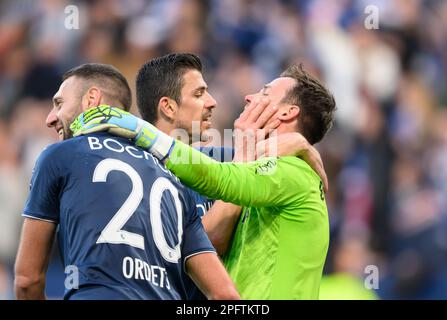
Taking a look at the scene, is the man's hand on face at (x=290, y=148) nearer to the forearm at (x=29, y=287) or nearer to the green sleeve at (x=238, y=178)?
the green sleeve at (x=238, y=178)

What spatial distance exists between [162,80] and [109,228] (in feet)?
5.37

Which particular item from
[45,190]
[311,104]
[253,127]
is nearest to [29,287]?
[45,190]

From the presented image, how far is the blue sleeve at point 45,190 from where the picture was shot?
4.28 m

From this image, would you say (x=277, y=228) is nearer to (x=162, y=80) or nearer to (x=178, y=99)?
(x=178, y=99)

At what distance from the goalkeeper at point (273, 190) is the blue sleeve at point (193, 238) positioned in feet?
0.66

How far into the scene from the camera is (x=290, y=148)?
16.2 ft

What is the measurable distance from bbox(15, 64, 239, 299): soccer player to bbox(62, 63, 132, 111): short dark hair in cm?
38

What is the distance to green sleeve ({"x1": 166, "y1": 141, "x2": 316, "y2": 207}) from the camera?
451cm

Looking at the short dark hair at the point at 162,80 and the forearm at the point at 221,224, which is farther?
the short dark hair at the point at 162,80

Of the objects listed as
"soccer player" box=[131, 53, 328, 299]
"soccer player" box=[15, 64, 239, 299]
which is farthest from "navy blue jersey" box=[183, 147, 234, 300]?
"soccer player" box=[15, 64, 239, 299]

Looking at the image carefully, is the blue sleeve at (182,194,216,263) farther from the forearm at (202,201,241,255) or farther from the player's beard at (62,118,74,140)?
the player's beard at (62,118,74,140)

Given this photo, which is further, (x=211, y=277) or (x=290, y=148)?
(x=290, y=148)

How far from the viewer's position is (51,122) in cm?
487

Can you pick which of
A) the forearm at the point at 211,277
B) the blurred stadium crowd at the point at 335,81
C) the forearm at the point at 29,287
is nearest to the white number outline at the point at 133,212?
the forearm at the point at 211,277
